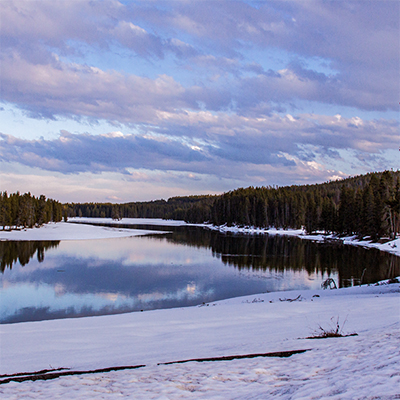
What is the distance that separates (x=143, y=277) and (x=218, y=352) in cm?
1904

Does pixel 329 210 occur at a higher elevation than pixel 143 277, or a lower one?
higher

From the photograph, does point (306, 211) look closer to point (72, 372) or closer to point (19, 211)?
point (19, 211)

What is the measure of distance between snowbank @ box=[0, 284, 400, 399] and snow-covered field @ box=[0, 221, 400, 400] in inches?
0.9

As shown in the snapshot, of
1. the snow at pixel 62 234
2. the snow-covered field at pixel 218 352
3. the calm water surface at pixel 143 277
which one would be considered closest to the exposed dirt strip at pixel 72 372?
the snow-covered field at pixel 218 352

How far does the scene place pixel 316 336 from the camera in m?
9.45

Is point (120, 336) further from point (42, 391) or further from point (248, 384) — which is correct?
point (248, 384)

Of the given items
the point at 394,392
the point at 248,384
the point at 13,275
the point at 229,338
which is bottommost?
the point at 13,275

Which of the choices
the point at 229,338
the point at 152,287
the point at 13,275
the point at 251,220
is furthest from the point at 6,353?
the point at 251,220

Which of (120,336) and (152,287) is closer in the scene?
(120,336)

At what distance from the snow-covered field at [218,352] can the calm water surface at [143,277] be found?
5.06 meters

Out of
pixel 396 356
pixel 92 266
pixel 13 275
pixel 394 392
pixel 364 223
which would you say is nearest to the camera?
pixel 394 392

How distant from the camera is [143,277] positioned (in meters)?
26.8

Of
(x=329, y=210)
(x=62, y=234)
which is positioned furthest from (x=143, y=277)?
(x=329, y=210)

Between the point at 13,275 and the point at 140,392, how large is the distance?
24337mm
